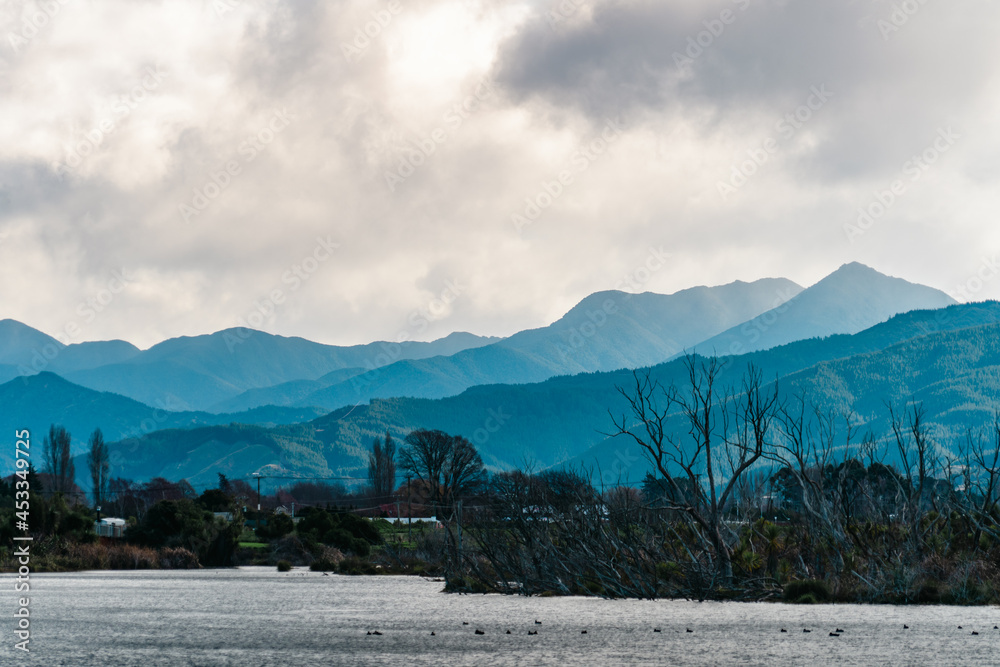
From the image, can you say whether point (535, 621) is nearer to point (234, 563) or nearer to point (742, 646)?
point (742, 646)

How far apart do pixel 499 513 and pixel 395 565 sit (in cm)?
2645

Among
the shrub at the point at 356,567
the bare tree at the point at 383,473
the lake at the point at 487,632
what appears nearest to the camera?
the lake at the point at 487,632

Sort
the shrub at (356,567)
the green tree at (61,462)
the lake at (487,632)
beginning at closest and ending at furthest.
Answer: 1. the lake at (487,632)
2. the shrub at (356,567)
3. the green tree at (61,462)

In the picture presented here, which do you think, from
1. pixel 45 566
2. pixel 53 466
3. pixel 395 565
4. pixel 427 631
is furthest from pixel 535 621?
pixel 53 466

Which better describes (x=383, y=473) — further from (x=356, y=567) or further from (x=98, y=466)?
(x=356, y=567)

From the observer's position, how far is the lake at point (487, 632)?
1544 cm

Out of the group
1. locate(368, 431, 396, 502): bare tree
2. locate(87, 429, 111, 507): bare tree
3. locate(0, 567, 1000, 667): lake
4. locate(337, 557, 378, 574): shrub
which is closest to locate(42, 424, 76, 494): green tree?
locate(87, 429, 111, 507): bare tree

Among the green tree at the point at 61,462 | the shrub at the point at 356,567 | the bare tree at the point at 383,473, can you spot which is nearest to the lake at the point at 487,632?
the shrub at the point at 356,567

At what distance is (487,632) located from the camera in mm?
19844

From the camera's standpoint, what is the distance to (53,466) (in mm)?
174250

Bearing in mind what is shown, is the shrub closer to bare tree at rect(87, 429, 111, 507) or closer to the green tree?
the green tree

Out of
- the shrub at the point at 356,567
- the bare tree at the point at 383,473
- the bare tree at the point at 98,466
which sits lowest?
the shrub at the point at 356,567

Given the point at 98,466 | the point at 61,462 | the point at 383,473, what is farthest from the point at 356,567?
the point at 98,466

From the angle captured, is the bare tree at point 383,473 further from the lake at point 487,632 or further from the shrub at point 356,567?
the lake at point 487,632
